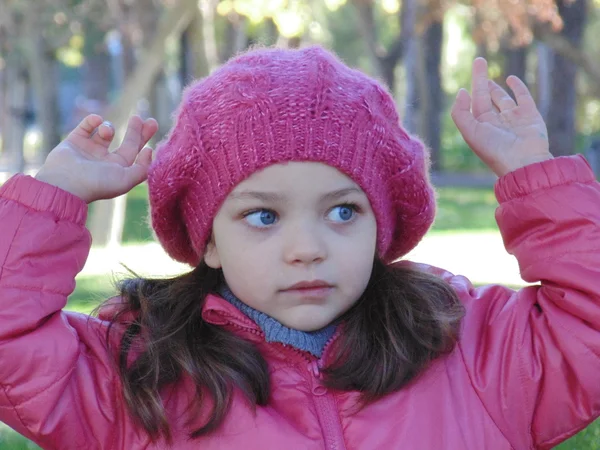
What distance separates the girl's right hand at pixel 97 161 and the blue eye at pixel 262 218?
42 centimetres

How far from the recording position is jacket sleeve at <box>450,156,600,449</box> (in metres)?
2.52

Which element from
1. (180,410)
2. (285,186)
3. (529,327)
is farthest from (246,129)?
(529,327)

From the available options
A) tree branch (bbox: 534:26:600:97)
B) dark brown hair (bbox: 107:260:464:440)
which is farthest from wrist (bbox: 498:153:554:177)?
tree branch (bbox: 534:26:600:97)

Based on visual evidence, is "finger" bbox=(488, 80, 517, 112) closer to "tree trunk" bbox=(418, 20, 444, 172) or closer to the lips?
the lips

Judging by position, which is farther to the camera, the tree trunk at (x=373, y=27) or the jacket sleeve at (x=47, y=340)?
the tree trunk at (x=373, y=27)

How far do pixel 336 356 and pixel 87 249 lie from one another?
69cm

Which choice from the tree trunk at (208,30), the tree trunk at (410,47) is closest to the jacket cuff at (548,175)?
the tree trunk at (208,30)

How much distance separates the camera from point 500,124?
9.22 feet

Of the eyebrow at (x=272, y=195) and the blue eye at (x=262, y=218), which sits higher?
the eyebrow at (x=272, y=195)

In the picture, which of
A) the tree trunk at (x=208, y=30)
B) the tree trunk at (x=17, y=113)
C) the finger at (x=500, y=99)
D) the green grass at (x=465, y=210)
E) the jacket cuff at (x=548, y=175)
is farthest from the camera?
the tree trunk at (x=17, y=113)

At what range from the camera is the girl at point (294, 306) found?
2426 mm

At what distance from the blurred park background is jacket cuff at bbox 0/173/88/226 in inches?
18.2

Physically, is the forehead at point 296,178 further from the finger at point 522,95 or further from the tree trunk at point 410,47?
the tree trunk at point 410,47

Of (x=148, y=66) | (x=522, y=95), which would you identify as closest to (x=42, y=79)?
(x=148, y=66)
